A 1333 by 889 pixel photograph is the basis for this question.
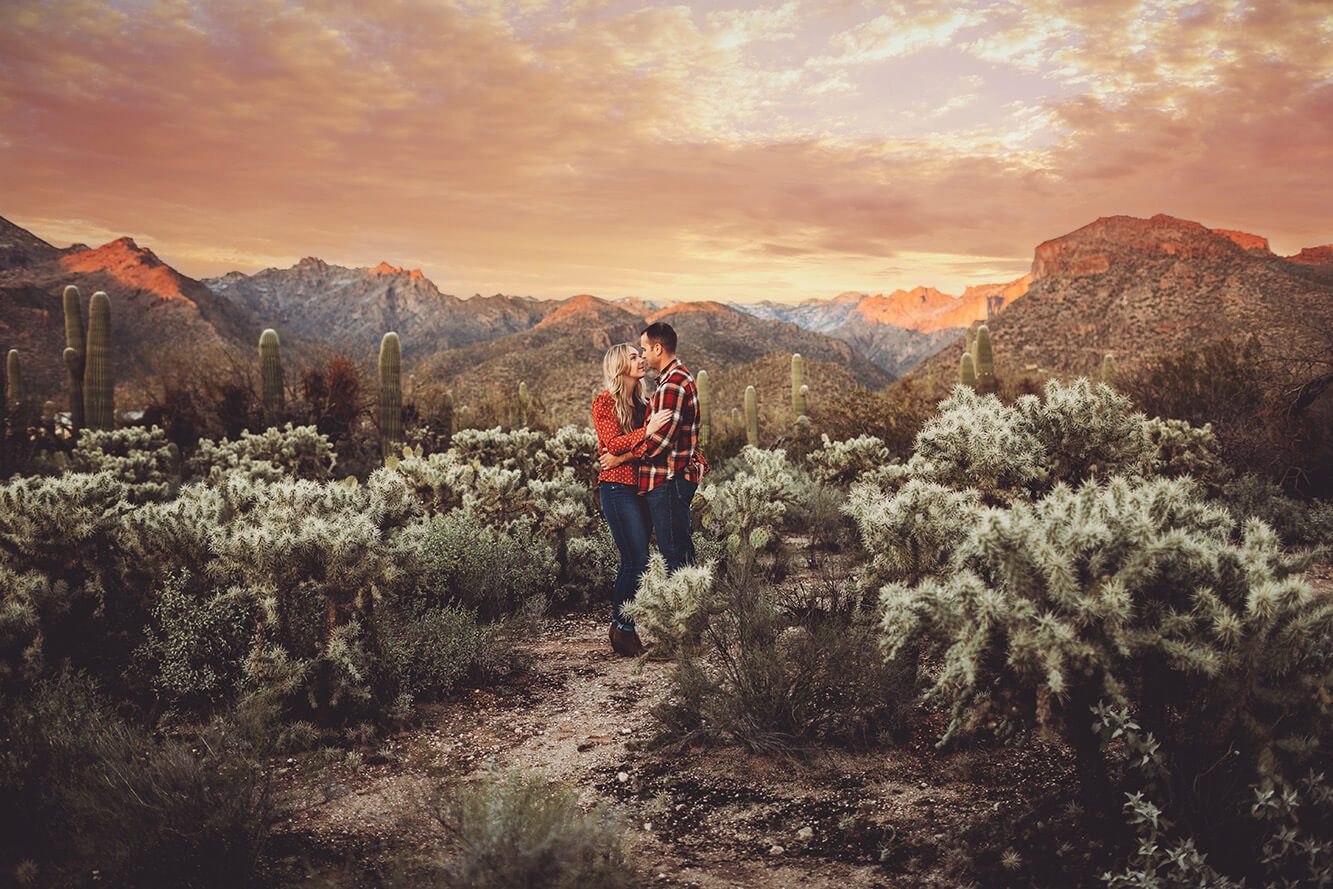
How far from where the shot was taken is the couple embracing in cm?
540

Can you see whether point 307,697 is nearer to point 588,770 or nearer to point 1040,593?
point 588,770

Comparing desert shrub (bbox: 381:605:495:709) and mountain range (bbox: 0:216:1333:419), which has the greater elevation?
mountain range (bbox: 0:216:1333:419)

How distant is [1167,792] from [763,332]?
76.6 meters

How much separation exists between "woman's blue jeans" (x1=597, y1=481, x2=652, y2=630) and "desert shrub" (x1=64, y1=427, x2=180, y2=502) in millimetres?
5886

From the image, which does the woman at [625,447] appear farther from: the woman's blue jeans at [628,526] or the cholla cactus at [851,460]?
the cholla cactus at [851,460]

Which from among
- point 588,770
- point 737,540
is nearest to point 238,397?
point 737,540

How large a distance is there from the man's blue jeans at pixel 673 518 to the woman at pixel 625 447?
98 mm

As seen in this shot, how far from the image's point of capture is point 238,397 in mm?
14938

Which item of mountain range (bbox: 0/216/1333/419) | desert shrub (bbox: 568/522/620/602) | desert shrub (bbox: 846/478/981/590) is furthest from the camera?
mountain range (bbox: 0/216/1333/419)

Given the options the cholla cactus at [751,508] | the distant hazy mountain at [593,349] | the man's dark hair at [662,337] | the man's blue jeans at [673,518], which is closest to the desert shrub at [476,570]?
the man's blue jeans at [673,518]

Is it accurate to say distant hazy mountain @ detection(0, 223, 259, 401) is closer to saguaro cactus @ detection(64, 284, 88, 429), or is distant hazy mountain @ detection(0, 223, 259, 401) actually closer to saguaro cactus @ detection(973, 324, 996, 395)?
saguaro cactus @ detection(64, 284, 88, 429)

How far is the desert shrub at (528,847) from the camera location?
240 centimetres

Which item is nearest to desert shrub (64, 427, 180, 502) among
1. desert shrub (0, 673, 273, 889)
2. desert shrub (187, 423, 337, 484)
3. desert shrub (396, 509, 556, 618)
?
desert shrub (187, 423, 337, 484)

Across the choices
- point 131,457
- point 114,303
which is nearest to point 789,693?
point 131,457
